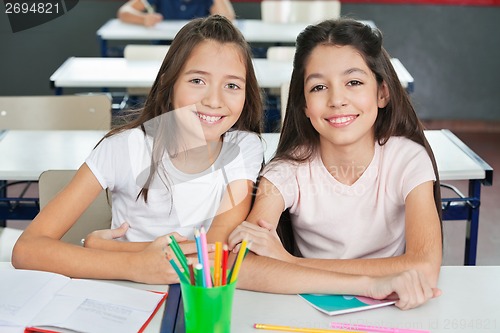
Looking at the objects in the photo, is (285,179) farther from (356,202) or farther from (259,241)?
(259,241)

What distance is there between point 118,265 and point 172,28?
363 centimetres

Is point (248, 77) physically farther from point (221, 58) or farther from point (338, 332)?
point (338, 332)

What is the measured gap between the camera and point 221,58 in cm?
178

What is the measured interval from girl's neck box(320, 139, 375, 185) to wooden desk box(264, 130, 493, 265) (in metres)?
0.45

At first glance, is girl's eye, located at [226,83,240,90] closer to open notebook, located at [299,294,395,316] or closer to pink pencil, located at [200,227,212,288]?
open notebook, located at [299,294,395,316]

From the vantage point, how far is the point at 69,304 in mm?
1327

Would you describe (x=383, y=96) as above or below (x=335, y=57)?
below

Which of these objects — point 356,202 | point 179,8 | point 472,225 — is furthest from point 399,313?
point 179,8

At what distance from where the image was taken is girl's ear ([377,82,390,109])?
73.4 inches

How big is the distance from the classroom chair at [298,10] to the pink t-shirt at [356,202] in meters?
3.80

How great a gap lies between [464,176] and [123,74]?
1954mm

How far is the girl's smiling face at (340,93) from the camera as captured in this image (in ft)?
5.84

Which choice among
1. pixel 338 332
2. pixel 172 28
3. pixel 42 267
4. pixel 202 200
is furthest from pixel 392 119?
pixel 172 28

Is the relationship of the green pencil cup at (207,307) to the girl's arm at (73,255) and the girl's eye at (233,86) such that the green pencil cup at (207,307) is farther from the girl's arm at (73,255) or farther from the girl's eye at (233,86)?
the girl's eye at (233,86)
